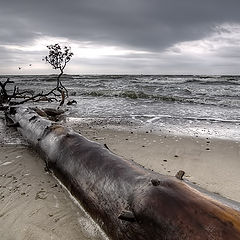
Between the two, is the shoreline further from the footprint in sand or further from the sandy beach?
the footprint in sand

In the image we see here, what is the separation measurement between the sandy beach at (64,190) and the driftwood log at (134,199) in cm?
20

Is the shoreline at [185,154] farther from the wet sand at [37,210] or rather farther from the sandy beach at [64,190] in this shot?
the wet sand at [37,210]

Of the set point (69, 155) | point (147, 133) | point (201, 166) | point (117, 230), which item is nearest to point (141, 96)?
point (147, 133)

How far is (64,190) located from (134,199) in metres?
1.40

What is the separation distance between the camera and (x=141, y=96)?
16.2 m

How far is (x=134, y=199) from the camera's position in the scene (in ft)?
6.51

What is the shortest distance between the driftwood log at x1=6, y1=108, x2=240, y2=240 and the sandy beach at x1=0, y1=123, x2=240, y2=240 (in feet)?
0.67

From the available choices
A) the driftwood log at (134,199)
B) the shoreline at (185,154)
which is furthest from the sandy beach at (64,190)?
the driftwood log at (134,199)

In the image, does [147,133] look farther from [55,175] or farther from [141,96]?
[141,96]

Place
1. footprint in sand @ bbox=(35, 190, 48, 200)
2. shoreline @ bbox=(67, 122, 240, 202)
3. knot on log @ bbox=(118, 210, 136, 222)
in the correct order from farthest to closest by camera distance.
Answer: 1. shoreline @ bbox=(67, 122, 240, 202)
2. footprint in sand @ bbox=(35, 190, 48, 200)
3. knot on log @ bbox=(118, 210, 136, 222)

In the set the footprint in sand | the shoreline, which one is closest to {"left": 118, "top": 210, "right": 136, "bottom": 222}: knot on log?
the footprint in sand

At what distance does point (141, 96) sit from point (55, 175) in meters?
13.1

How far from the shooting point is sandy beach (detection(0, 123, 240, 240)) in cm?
251

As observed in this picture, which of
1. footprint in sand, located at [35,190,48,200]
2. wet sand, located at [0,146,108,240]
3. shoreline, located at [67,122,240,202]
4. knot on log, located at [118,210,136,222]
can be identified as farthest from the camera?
shoreline, located at [67,122,240,202]
